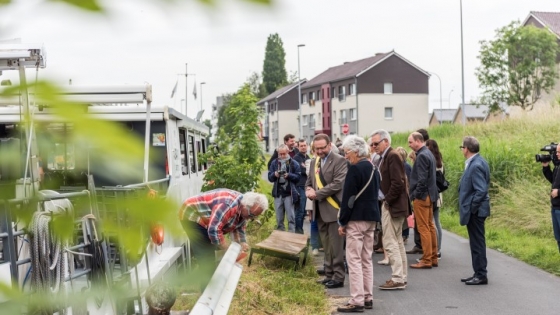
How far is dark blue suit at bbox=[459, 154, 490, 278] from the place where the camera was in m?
9.26

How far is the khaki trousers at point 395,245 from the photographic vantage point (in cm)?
913

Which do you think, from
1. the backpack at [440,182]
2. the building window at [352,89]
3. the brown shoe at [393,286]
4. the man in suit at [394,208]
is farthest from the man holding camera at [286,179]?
the building window at [352,89]

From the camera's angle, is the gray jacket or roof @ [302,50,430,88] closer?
the gray jacket

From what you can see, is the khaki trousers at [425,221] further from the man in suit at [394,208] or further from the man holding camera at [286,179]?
the man holding camera at [286,179]

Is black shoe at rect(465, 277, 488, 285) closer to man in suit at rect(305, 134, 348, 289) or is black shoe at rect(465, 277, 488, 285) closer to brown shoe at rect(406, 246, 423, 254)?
man in suit at rect(305, 134, 348, 289)

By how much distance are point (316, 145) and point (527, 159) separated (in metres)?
8.88

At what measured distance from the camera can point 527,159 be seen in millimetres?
17156

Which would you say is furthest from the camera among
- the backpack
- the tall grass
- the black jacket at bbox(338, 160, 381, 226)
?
the tall grass

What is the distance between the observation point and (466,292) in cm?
911

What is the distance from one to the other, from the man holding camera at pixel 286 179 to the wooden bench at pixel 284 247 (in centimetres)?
184

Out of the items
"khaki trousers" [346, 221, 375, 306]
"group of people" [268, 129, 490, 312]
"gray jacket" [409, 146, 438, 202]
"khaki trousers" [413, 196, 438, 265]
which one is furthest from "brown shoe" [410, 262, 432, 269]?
"khaki trousers" [346, 221, 375, 306]

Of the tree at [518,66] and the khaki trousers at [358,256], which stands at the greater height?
the tree at [518,66]

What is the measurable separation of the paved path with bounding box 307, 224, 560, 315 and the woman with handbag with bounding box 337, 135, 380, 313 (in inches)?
12.3

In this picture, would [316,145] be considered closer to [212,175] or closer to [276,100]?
[212,175]
